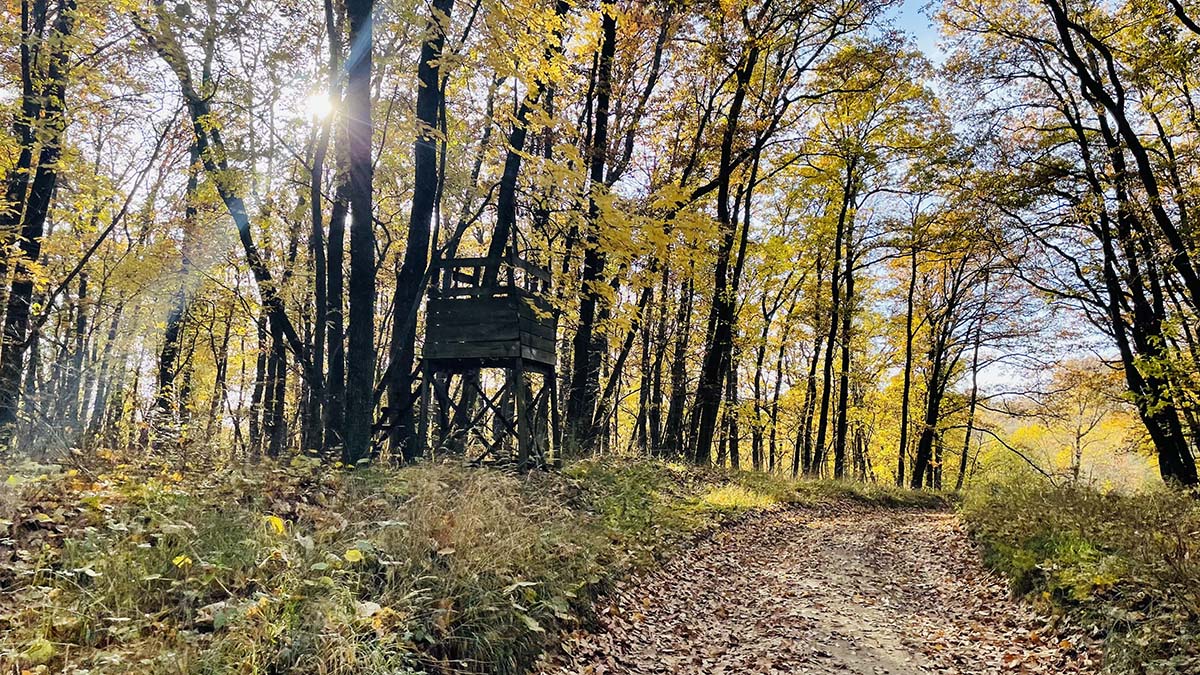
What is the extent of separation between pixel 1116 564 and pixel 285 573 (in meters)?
6.45

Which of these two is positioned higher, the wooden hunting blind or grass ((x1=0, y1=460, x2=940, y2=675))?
the wooden hunting blind

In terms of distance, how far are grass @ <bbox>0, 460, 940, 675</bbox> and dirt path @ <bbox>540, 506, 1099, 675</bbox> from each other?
562 millimetres

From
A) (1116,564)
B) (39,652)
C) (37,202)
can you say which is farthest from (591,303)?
(39,652)

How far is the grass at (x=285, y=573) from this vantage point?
3.14 m

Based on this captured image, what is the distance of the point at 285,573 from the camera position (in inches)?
145

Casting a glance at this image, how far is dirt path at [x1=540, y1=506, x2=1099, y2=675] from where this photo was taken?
504 centimetres

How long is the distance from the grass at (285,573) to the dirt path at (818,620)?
56cm

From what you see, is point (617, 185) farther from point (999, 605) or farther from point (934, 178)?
point (999, 605)

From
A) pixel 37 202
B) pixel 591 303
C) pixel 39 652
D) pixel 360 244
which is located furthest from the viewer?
pixel 591 303

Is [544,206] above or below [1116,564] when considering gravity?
above

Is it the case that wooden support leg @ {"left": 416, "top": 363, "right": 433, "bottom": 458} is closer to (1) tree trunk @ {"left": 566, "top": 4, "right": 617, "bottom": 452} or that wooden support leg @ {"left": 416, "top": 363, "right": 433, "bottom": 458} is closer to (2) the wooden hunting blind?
(2) the wooden hunting blind

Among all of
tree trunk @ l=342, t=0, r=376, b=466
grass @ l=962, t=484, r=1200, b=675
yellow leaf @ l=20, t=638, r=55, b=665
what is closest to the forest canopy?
tree trunk @ l=342, t=0, r=376, b=466

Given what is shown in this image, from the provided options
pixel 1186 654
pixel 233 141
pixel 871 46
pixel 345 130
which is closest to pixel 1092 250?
pixel 871 46

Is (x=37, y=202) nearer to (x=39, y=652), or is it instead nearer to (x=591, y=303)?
(x=591, y=303)
